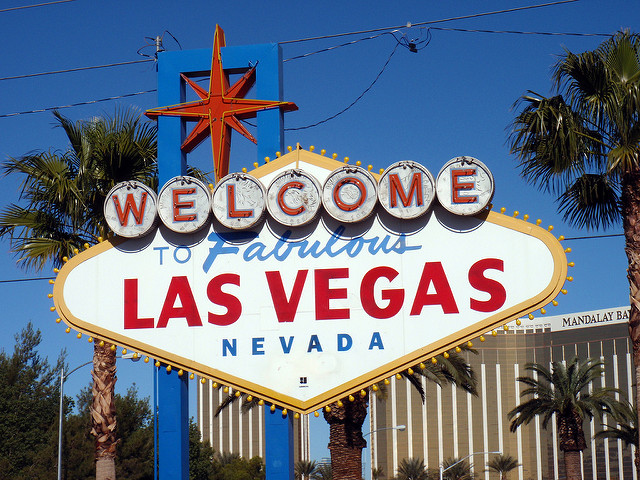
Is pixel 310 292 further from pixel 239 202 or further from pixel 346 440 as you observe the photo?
pixel 346 440

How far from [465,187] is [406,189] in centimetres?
100

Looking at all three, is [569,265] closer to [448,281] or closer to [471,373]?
Answer: [448,281]

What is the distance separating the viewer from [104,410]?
22.2 m

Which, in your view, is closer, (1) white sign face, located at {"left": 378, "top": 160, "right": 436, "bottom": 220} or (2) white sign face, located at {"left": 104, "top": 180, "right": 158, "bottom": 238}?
(1) white sign face, located at {"left": 378, "top": 160, "right": 436, "bottom": 220}

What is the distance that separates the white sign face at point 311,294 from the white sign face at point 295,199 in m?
0.35

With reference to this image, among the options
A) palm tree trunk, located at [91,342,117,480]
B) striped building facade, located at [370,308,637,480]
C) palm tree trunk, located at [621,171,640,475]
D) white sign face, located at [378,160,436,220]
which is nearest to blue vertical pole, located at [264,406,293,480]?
white sign face, located at [378,160,436,220]

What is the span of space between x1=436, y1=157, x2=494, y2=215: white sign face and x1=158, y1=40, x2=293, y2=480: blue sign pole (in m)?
3.41

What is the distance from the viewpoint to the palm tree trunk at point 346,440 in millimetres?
26703

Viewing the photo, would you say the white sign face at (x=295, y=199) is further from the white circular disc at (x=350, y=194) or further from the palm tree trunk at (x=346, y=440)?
the palm tree trunk at (x=346, y=440)

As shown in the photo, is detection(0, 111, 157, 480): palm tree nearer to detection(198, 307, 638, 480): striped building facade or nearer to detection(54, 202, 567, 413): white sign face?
detection(54, 202, 567, 413): white sign face

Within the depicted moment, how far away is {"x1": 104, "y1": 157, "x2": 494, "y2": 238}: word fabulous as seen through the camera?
1525cm

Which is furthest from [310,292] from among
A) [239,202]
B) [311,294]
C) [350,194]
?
[239,202]

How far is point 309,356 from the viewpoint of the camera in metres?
15.5

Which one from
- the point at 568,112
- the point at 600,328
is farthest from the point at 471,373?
the point at 600,328
